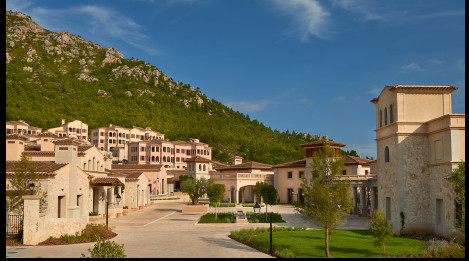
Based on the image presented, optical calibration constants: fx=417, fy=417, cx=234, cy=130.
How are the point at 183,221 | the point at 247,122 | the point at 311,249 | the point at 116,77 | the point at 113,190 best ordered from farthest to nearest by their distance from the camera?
1. the point at 116,77
2. the point at 247,122
3. the point at 113,190
4. the point at 183,221
5. the point at 311,249

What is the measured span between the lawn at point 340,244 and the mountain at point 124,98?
8086 centimetres

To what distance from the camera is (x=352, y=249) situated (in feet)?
74.2

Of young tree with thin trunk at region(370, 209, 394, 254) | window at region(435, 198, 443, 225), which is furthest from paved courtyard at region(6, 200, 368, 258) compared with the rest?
window at region(435, 198, 443, 225)

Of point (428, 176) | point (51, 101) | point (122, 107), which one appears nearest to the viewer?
point (428, 176)

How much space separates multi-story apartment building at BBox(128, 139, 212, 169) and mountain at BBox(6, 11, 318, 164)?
32.5 ft

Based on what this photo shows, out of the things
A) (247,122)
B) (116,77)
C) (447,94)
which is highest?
(116,77)

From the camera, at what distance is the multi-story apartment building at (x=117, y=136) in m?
121

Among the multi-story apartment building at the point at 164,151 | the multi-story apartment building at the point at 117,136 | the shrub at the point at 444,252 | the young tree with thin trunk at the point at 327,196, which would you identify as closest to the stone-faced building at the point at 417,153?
the shrub at the point at 444,252

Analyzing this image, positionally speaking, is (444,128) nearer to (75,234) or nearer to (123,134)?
(75,234)

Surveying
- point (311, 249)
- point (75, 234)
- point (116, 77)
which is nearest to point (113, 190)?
point (75, 234)

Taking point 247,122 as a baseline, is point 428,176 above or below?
below

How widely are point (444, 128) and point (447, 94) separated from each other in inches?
169

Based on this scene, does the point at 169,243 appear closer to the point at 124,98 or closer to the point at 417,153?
the point at 417,153

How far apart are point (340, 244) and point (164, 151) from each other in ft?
317
